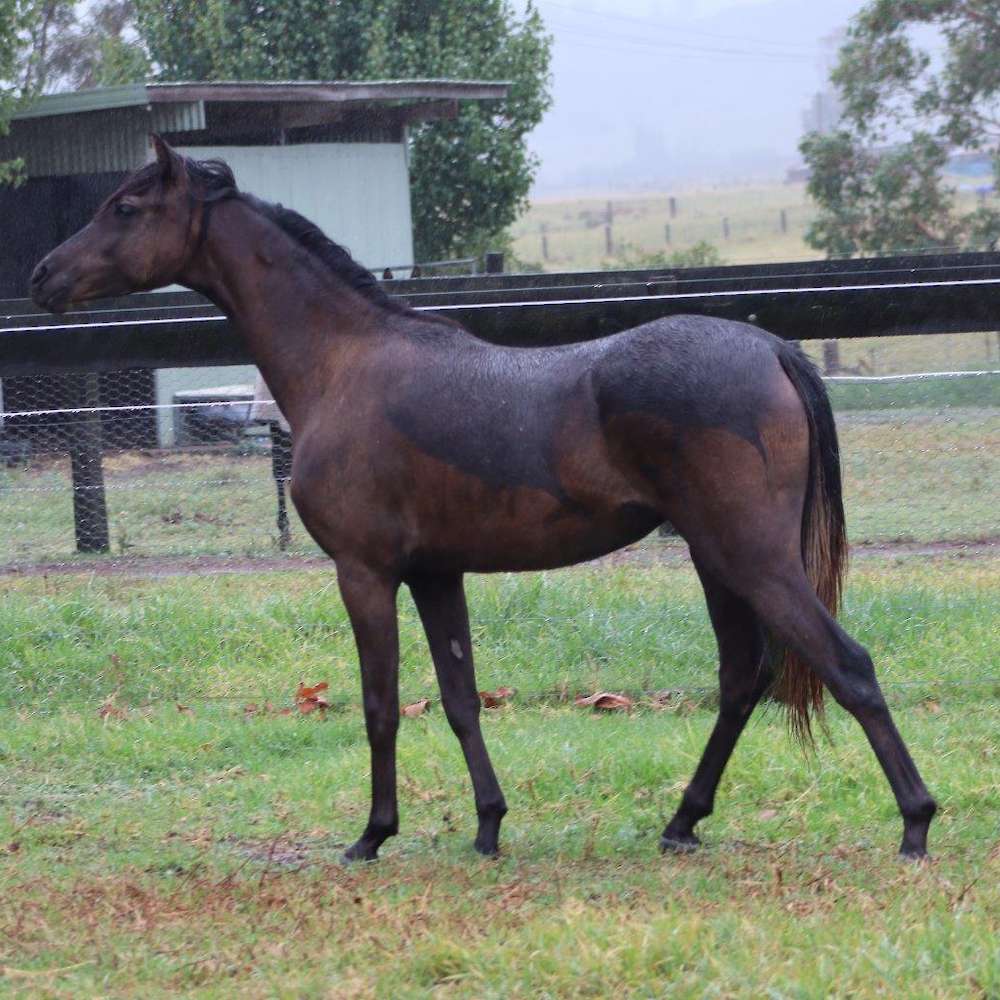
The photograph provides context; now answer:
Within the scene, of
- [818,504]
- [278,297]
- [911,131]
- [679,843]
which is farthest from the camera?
[911,131]

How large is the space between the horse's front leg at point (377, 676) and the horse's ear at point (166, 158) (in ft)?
4.49

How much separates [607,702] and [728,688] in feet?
5.32

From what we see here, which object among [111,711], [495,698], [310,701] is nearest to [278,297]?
[310,701]

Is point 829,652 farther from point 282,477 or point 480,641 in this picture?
point 282,477

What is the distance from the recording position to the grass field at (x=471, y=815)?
338 cm

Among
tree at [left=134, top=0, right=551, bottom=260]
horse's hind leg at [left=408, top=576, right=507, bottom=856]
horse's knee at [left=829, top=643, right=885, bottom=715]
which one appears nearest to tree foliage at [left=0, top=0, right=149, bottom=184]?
tree at [left=134, top=0, right=551, bottom=260]

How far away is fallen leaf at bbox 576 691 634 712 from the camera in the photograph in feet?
19.9

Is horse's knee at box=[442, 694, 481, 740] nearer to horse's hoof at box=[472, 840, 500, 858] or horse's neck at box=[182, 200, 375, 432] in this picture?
horse's hoof at box=[472, 840, 500, 858]

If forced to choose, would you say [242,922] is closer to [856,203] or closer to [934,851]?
[934,851]

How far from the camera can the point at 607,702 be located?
6.09m

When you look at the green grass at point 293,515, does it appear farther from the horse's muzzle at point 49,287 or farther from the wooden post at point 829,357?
the wooden post at point 829,357

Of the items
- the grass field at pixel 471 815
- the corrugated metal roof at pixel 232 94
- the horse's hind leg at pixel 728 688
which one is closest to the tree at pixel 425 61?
the corrugated metal roof at pixel 232 94

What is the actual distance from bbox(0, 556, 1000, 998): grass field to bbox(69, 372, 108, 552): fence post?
92 cm

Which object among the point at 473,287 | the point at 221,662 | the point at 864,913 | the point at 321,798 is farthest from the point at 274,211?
the point at 473,287
